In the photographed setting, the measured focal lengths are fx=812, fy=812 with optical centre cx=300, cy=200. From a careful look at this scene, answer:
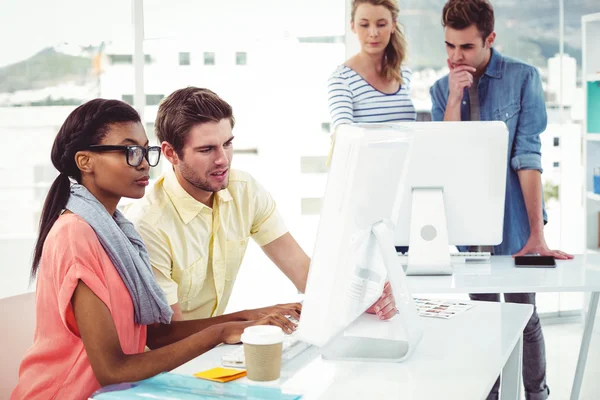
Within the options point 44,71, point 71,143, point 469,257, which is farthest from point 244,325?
point 44,71

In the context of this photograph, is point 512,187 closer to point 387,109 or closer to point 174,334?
point 387,109

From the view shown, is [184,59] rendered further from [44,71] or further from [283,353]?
[283,353]

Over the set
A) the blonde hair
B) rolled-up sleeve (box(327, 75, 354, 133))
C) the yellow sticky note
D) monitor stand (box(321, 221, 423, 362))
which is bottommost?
the yellow sticky note

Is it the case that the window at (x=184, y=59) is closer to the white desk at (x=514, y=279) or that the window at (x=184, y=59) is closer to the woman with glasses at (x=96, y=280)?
the white desk at (x=514, y=279)

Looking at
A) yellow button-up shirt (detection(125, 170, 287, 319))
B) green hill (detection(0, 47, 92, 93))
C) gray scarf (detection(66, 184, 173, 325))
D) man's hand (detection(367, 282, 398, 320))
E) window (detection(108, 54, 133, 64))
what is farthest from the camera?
window (detection(108, 54, 133, 64))

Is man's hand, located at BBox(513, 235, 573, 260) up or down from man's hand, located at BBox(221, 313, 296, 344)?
up

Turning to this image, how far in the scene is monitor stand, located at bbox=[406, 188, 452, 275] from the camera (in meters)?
2.51

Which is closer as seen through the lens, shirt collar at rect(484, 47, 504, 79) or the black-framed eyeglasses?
the black-framed eyeglasses

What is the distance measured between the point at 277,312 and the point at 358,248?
49 cm

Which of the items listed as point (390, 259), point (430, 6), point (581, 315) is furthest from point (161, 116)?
point (581, 315)

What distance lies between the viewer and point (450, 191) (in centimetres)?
255

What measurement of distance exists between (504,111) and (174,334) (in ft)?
5.48

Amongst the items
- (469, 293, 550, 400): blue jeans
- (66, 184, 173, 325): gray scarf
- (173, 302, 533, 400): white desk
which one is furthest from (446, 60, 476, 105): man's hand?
(66, 184, 173, 325): gray scarf

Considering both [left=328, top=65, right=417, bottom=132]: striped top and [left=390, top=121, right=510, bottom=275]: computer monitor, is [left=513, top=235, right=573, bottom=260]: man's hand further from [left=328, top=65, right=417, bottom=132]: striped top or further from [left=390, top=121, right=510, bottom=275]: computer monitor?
[left=328, top=65, right=417, bottom=132]: striped top
